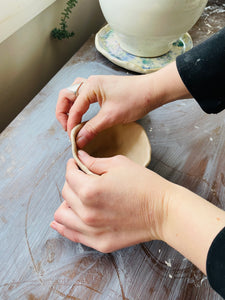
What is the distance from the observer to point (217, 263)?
0.33 m

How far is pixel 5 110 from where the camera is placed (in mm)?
868

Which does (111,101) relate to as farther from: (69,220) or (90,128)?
(69,220)

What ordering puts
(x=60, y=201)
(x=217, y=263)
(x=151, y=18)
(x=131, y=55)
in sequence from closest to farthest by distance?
(x=217, y=263) → (x=60, y=201) → (x=151, y=18) → (x=131, y=55)

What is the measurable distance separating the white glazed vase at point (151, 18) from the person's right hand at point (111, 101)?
208 mm

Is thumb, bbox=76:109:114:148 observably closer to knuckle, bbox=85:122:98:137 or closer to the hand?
knuckle, bbox=85:122:98:137

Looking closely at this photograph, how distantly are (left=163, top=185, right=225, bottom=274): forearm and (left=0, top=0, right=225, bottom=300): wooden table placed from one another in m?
0.09

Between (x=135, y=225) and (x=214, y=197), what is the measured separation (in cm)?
23

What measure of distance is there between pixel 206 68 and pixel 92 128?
28 cm

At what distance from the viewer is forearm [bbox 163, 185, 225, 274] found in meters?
0.35

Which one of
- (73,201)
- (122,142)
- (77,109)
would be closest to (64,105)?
(77,109)

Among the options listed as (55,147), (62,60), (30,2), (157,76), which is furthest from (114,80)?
(62,60)

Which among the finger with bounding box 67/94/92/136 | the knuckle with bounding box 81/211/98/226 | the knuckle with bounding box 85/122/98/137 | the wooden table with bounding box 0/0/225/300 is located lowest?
the wooden table with bounding box 0/0/225/300

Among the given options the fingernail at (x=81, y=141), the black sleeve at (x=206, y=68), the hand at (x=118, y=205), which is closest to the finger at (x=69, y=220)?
the hand at (x=118, y=205)

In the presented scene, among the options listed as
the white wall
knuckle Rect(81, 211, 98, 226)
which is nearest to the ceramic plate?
the white wall
